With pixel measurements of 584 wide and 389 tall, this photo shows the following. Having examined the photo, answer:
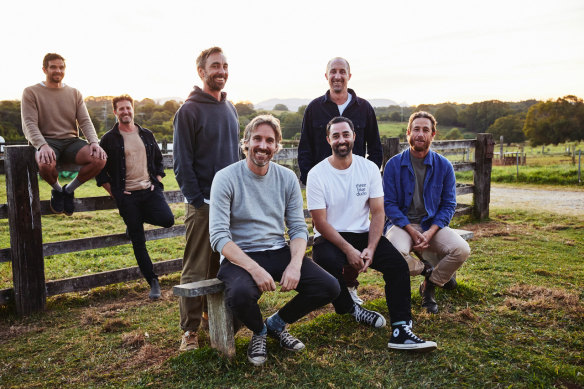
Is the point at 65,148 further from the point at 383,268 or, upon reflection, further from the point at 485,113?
the point at 485,113

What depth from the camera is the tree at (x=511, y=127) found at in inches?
3253

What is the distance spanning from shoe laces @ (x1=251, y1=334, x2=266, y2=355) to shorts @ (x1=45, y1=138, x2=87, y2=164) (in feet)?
9.19

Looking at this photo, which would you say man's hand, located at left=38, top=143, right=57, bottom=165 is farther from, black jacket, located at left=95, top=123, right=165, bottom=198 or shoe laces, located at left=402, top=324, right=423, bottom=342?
shoe laces, located at left=402, top=324, right=423, bottom=342

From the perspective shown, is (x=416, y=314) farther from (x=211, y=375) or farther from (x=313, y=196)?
(x=211, y=375)

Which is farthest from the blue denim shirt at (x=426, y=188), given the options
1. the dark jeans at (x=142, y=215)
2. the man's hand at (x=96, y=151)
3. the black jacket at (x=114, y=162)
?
the man's hand at (x=96, y=151)

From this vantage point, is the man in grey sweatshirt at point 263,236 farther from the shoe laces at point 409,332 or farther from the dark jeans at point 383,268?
the shoe laces at point 409,332

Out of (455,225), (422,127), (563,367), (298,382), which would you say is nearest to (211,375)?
(298,382)

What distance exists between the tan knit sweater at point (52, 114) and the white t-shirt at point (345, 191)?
2.45 metres

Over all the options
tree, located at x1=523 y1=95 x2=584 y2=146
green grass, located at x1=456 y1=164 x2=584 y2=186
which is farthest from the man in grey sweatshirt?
tree, located at x1=523 y1=95 x2=584 y2=146

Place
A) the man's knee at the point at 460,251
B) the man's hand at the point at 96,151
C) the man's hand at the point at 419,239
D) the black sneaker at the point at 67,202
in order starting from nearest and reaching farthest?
the man's knee at the point at 460,251, the man's hand at the point at 419,239, the man's hand at the point at 96,151, the black sneaker at the point at 67,202

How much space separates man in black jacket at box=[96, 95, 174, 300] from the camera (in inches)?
180

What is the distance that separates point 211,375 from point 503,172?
1892cm

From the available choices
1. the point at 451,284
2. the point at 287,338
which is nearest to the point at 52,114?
the point at 287,338

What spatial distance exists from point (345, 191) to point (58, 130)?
3.04m
